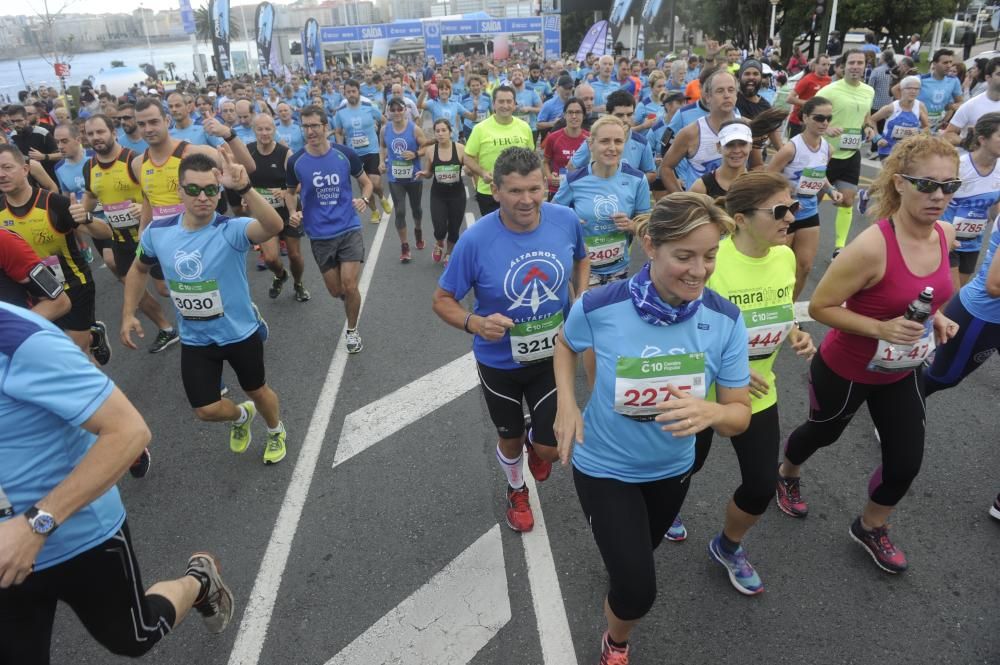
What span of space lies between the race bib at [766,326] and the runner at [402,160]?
660cm

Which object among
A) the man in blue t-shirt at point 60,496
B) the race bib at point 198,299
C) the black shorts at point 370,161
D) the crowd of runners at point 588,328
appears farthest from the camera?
the black shorts at point 370,161

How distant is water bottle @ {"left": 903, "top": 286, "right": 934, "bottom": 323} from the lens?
2.71 meters

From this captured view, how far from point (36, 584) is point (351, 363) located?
155 inches

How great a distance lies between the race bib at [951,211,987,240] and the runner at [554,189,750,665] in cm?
395

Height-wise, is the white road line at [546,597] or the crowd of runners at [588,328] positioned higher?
the crowd of runners at [588,328]

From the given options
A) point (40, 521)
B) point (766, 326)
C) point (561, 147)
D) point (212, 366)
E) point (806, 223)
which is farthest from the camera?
point (561, 147)

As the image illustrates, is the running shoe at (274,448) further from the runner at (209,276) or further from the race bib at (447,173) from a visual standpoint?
the race bib at (447,173)

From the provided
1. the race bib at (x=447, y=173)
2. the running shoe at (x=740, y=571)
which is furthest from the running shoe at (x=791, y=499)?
the race bib at (x=447, y=173)

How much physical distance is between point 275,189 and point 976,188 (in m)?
7.10

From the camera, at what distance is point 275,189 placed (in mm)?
7781

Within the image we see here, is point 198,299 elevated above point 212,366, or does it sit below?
above

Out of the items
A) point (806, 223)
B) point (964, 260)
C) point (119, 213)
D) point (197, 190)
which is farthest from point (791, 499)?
point (119, 213)

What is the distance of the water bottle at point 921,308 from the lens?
2.71 m

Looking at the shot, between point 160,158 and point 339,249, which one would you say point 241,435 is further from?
point 160,158
